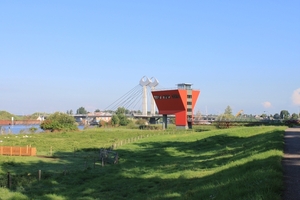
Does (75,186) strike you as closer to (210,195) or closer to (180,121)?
(210,195)

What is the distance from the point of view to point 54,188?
22312 millimetres

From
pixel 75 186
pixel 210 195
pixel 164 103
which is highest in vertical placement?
pixel 164 103

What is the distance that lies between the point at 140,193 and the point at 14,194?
6.71 meters

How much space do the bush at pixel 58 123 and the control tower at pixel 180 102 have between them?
2555cm

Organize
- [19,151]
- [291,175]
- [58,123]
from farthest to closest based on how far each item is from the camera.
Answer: [58,123], [19,151], [291,175]

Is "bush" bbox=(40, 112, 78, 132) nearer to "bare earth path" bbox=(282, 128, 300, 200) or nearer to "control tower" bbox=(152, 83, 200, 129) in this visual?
"control tower" bbox=(152, 83, 200, 129)

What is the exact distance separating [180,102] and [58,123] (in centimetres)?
3399

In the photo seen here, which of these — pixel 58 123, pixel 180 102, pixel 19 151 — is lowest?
pixel 19 151

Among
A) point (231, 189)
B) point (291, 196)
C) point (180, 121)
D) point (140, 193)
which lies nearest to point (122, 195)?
point (140, 193)

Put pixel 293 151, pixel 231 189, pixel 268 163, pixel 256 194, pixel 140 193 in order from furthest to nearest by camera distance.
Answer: pixel 293 151, pixel 140 193, pixel 268 163, pixel 231 189, pixel 256 194

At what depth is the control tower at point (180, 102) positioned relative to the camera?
101 m

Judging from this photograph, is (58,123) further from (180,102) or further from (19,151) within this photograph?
(19,151)

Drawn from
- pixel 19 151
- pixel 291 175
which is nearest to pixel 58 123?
pixel 19 151

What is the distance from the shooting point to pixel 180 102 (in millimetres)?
101250
